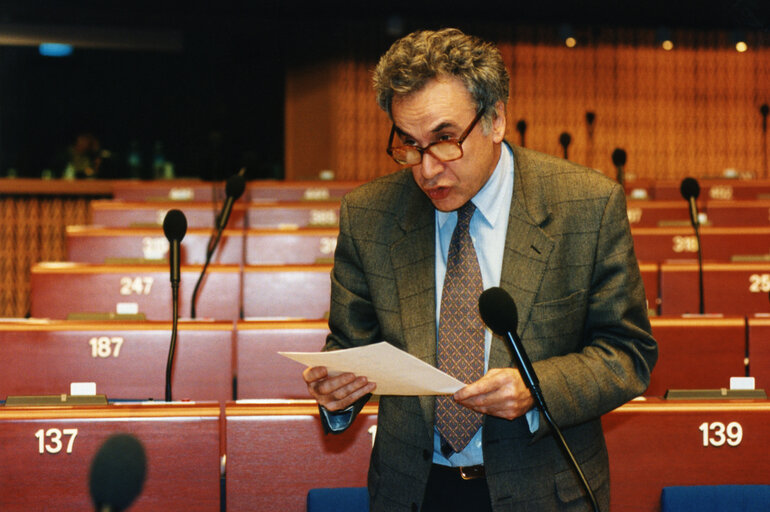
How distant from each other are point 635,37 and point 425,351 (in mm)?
9100

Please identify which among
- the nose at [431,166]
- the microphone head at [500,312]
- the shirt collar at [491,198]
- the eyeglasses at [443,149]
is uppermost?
the eyeglasses at [443,149]

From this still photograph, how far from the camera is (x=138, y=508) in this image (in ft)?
6.41

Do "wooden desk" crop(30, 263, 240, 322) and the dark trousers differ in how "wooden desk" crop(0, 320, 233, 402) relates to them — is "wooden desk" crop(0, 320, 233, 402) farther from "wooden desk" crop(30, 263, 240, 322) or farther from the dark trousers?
→ the dark trousers

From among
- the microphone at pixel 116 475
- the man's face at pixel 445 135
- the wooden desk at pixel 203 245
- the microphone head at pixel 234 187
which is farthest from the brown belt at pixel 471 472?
the wooden desk at pixel 203 245

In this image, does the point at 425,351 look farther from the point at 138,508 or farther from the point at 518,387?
the point at 138,508

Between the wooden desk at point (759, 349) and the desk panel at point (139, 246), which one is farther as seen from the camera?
the desk panel at point (139, 246)

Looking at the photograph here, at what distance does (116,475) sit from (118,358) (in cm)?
204

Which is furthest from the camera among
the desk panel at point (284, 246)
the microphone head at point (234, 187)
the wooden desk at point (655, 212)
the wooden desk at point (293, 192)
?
the wooden desk at point (293, 192)

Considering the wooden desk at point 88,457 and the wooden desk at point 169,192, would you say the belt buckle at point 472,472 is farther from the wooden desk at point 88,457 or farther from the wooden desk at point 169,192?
the wooden desk at point 169,192

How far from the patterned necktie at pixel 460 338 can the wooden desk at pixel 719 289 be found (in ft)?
8.37

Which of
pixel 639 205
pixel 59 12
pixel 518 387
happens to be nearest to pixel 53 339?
pixel 518 387

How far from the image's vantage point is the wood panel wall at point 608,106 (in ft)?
A: 31.4

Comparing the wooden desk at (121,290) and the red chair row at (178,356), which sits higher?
the wooden desk at (121,290)

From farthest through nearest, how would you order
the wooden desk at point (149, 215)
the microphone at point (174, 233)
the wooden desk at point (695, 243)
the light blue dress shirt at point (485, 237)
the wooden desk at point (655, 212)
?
the wooden desk at point (655, 212) < the wooden desk at point (149, 215) < the wooden desk at point (695, 243) < the microphone at point (174, 233) < the light blue dress shirt at point (485, 237)
